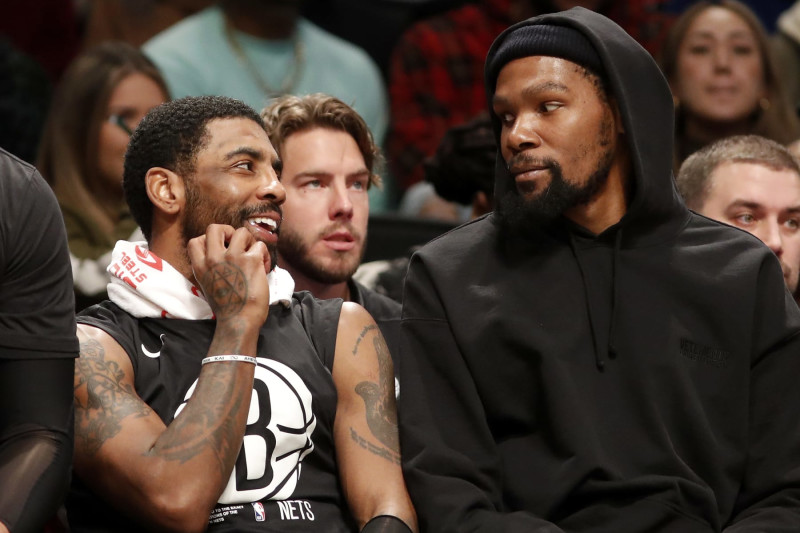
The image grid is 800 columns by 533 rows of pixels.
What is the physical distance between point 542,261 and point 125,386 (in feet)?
3.01

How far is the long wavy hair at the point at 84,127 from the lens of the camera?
409 centimetres

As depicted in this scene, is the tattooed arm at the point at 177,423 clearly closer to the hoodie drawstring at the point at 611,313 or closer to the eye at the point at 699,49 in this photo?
the hoodie drawstring at the point at 611,313

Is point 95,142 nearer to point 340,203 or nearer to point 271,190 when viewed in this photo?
point 340,203

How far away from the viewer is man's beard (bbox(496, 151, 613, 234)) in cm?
262

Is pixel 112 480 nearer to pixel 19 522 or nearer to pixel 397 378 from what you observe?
pixel 19 522

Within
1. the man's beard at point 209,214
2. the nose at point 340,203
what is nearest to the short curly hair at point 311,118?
the nose at point 340,203

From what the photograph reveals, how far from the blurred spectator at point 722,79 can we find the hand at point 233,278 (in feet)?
7.30

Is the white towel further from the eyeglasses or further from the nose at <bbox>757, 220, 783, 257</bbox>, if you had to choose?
the eyeglasses

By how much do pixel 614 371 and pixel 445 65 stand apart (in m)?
2.68

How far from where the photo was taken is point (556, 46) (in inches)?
103

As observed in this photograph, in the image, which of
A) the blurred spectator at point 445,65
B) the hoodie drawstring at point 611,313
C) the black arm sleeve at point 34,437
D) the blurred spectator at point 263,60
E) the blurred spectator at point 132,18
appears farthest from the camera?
the blurred spectator at point 132,18

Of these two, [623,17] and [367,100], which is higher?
[623,17]

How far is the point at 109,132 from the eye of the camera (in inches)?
164

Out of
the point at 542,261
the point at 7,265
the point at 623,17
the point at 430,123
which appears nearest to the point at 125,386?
the point at 7,265
